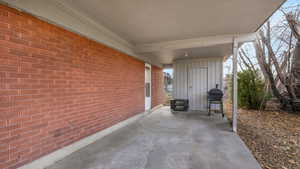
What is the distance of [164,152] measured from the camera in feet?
7.64

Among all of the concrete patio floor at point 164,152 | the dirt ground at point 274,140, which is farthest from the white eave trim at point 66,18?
the dirt ground at point 274,140

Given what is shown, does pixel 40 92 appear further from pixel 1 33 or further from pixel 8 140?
pixel 1 33

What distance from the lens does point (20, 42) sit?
1.69 metres

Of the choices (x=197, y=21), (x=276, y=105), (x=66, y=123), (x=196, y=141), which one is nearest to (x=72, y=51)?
(x=66, y=123)

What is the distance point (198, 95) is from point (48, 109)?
17.7 feet

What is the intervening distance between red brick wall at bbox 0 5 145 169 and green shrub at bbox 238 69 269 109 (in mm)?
6082

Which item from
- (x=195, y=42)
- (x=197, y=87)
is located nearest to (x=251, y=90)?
(x=197, y=87)

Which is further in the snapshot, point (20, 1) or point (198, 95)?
point (198, 95)

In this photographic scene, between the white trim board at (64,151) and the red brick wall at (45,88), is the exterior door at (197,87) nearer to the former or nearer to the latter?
the white trim board at (64,151)

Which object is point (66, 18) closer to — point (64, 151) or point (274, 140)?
point (64, 151)

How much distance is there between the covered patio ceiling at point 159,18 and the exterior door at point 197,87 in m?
2.48

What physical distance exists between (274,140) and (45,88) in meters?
4.55

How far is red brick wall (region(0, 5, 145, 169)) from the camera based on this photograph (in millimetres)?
1579

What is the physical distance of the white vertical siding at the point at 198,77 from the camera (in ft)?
18.6
